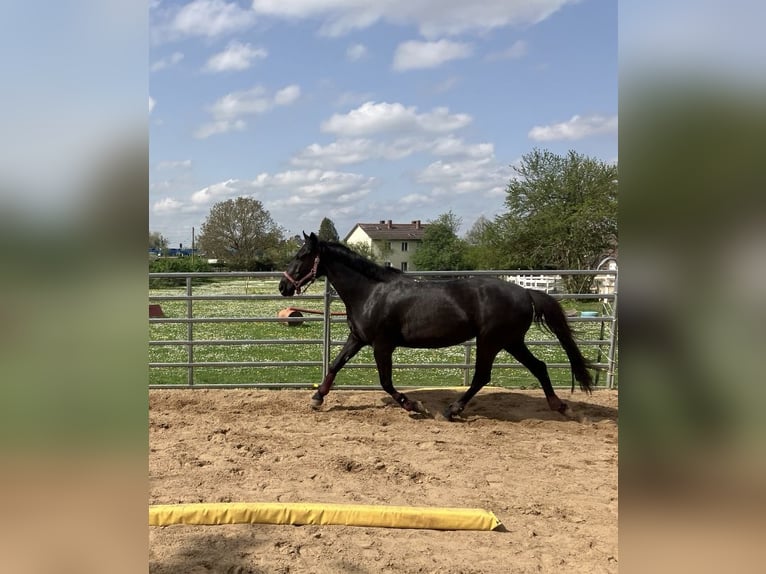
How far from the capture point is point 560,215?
3120 cm

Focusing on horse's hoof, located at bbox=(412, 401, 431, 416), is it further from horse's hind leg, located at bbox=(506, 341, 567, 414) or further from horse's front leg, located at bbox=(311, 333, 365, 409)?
horse's hind leg, located at bbox=(506, 341, 567, 414)

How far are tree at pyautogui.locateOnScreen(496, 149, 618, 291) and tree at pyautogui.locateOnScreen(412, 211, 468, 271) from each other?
1741cm

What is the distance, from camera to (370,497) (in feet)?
A: 11.5

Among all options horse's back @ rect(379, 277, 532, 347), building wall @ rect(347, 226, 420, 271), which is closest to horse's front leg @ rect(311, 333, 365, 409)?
horse's back @ rect(379, 277, 532, 347)

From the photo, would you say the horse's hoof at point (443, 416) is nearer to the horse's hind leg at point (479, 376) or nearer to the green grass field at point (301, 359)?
the horse's hind leg at point (479, 376)

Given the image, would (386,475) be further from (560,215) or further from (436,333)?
(560,215)

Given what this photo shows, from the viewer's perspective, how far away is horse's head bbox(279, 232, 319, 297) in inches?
236

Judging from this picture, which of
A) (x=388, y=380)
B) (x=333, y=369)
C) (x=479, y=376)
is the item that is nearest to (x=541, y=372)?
(x=479, y=376)
